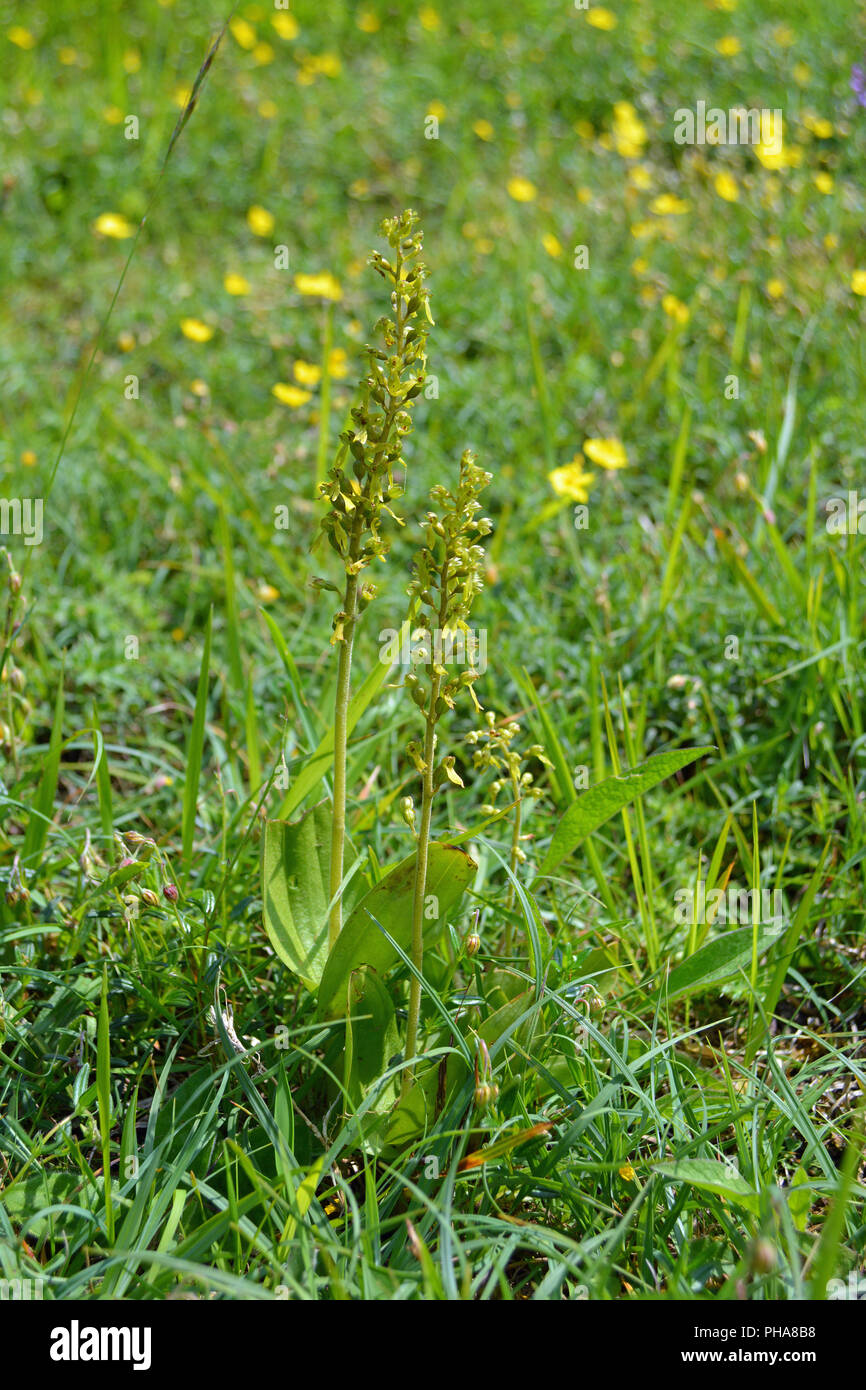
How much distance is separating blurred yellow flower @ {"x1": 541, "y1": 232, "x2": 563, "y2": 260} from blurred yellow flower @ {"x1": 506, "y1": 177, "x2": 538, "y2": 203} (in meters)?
0.36

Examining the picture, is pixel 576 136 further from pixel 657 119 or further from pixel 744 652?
pixel 744 652

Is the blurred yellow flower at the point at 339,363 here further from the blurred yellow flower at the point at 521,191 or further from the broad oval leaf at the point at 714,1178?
the broad oval leaf at the point at 714,1178

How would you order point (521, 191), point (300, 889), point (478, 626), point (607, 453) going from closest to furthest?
point (300, 889)
point (478, 626)
point (607, 453)
point (521, 191)

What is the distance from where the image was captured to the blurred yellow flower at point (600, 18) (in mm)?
5496

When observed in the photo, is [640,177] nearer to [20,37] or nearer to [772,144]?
[772,144]

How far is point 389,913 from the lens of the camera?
1613 mm

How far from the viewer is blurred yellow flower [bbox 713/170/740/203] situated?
4.35 m

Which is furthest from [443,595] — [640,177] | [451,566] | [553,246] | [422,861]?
[640,177]

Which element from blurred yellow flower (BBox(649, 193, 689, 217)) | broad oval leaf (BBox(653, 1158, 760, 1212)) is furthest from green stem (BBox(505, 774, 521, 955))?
blurred yellow flower (BBox(649, 193, 689, 217))

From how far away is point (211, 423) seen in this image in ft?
11.9

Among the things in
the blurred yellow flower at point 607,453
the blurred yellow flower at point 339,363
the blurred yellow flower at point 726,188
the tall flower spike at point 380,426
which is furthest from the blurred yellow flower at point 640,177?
the tall flower spike at point 380,426

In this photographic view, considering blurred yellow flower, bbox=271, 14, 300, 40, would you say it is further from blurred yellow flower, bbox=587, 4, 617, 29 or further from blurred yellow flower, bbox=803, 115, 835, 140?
blurred yellow flower, bbox=803, 115, 835, 140

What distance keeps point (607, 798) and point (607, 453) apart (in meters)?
1.64

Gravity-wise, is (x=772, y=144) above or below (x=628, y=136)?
below
